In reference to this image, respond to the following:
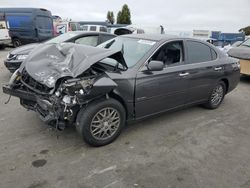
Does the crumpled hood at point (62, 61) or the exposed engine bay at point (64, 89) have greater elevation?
the crumpled hood at point (62, 61)

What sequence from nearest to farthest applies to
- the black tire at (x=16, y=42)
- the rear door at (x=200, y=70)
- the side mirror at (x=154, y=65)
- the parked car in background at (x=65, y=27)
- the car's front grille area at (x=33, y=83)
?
the car's front grille area at (x=33, y=83) → the side mirror at (x=154, y=65) → the rear door at (x=200, y=70) → the black tire at (x=16, y=42) → the parked car in background at (x=65, y=27)

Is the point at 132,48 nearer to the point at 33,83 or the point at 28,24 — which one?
the point at 33,83

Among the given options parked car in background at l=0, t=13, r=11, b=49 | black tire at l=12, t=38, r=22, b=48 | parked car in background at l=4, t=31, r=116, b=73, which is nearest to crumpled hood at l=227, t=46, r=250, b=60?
parked car in background at l=4, t=31, r=116, b=73

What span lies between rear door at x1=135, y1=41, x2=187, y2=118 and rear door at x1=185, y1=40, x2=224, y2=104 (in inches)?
7.0

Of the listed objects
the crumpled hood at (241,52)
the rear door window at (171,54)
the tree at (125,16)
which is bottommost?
the crumpled hood at (241,52)

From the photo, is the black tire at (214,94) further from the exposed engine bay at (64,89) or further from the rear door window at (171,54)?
the exposed engine bay at (64,89)

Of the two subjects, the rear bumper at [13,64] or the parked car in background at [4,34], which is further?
the parked car in background at [4,34]

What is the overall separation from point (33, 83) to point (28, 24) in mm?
13476

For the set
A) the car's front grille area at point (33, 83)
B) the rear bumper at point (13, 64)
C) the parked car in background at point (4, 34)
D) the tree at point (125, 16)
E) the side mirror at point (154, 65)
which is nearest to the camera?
the car's front grille area at point (33, 83)

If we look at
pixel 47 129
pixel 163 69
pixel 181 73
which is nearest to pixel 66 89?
pixel 47 129

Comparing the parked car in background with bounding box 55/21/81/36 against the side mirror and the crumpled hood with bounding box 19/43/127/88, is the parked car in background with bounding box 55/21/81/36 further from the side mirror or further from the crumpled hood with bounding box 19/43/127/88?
the side mirror

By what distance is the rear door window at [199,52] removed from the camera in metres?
4.27

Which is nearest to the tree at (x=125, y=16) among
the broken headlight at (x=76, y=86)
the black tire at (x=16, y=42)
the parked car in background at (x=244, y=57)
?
the black tire at (x=16, y=42)

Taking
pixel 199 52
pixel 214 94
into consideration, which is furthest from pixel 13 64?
pixel 214 94
